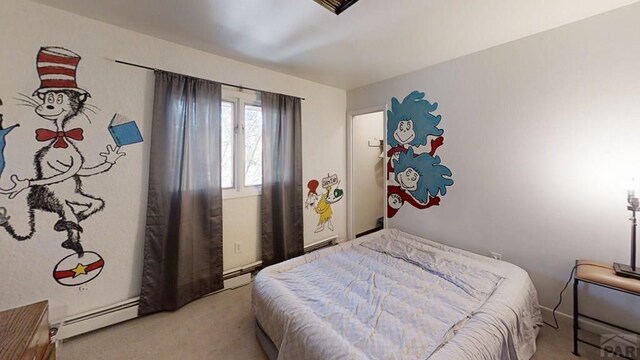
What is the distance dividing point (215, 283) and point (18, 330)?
1.32 metres

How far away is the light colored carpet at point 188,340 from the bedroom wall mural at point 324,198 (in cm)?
152

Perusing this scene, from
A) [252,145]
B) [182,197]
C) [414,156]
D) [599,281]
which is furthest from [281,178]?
[599,281]

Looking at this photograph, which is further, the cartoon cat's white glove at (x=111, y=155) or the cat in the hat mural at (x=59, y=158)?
Answer: the cartoon cat's white glove at (x=111, y=155)

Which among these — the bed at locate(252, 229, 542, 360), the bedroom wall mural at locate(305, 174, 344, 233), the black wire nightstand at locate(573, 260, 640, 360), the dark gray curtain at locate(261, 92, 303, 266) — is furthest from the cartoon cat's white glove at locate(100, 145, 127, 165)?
the black wire nightstand at locate(573, 260, 640, 360)

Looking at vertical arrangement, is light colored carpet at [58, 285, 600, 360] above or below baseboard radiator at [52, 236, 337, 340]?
below

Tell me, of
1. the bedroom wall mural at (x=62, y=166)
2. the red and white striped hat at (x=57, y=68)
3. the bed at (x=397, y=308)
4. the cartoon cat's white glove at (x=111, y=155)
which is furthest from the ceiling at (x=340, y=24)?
the bed at (x=397, y=308)

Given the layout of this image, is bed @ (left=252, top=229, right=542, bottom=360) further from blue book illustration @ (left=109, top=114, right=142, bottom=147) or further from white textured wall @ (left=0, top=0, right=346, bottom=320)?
blue book illustration @ (left=109, top=114, right=142, bottom=147)

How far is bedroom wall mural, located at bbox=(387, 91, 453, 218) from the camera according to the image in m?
2.69

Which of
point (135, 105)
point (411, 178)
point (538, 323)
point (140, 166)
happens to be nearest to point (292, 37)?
point (135, 105)

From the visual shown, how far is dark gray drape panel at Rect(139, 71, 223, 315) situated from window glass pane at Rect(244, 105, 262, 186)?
1.20 ft

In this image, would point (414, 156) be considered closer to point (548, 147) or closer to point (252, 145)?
point (548, 147)

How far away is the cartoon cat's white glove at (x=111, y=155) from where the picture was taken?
1.88 meters

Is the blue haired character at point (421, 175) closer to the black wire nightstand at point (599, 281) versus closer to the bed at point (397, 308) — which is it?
the bed at point (397, 308)

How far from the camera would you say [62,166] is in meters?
1.72
